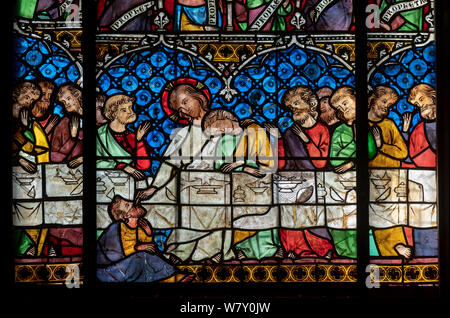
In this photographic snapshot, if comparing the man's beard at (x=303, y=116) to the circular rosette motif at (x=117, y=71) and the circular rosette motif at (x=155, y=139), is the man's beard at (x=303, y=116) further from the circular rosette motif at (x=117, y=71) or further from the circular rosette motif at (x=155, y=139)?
the circular rosette motif at (x=117, y=71)

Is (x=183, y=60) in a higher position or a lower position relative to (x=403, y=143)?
higher

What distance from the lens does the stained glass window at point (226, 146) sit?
320cm

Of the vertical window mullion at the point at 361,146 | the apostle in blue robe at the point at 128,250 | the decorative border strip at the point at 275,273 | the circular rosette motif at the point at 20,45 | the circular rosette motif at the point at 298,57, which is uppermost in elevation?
the circular rosette motif at the point at 20,45

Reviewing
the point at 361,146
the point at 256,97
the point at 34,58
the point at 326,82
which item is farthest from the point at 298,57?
the point at 34,58

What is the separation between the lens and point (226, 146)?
3244mm

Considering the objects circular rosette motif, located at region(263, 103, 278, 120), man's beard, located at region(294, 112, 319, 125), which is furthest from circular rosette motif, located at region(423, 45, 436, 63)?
circular rosette motif, located at region(263, 103, 278, 120)

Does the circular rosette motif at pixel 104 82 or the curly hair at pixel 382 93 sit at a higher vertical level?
the circular rosette motif at pixel 104 82

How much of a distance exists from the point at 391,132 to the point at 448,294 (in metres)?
1.16

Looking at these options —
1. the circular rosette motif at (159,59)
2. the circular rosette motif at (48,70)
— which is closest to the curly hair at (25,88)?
the circular rosette motif at (48,70)

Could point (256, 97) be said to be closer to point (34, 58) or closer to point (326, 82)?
point (326, 82)

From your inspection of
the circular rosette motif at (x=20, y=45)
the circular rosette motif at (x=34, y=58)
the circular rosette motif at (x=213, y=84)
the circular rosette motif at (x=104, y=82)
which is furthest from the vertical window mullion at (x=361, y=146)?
the circular rosette motif at (x=20, y=45)

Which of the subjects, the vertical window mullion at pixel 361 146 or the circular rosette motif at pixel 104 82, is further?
the circular rosette motif at pixel 104 82

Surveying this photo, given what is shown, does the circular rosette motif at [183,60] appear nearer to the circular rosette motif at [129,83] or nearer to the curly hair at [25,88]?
the circular rosette motif at [129,83]
